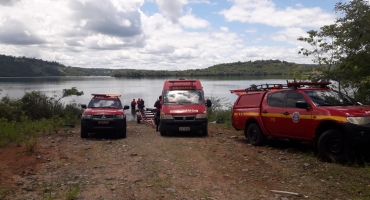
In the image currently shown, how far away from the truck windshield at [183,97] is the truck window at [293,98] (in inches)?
203

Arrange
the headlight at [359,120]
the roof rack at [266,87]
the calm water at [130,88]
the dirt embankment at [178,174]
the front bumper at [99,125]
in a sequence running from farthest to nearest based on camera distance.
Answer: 1. the calm water at [130,88]
2. the front bumper at [99,125]
3. the roof rack at [266,87]
4. the headlight at [359,120]
5. the dirt embankment at [178,174]

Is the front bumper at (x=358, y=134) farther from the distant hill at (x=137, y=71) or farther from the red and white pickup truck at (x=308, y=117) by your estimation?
the distant hill at (x=137, y=71)

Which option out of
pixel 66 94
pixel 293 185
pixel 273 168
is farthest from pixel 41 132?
pixel 66 94

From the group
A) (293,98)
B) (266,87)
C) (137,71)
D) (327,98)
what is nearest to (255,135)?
(266,87)

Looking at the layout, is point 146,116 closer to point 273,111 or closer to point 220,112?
point 220,112

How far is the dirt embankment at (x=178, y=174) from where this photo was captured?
18.8 feet

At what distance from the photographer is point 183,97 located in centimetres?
1430

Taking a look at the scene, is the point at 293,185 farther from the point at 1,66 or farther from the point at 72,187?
the point at 1,66

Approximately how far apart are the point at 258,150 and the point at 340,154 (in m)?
2.70

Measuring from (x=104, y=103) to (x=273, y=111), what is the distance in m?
7.51

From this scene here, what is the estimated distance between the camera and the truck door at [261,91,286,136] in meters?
9.66

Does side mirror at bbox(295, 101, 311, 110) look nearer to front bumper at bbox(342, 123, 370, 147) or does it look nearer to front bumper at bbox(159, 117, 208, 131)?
front bumper at bbox(342, 123, 370, 147)

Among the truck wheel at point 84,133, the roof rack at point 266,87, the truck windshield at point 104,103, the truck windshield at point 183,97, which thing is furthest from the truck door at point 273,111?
the truck wheel at point 84,133

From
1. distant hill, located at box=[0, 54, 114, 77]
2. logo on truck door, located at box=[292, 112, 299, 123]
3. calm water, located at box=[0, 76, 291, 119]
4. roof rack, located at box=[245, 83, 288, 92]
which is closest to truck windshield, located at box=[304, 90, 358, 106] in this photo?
logo on truck door, located at box=[292, 112, 299, 123]
